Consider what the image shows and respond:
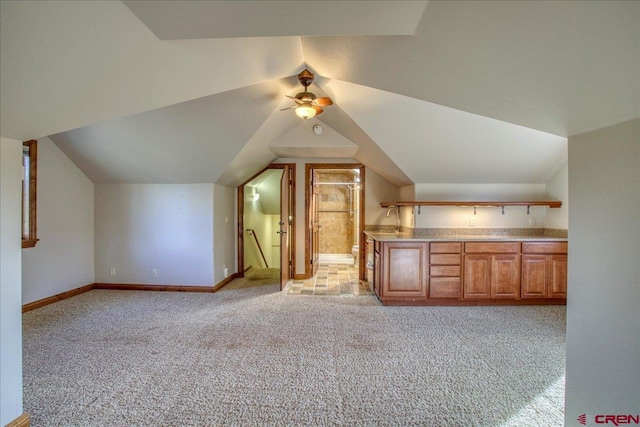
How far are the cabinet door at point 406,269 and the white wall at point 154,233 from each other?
2.72m

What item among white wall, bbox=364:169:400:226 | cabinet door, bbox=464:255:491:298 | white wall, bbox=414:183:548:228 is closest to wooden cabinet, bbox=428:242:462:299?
cabinet door, bbox=464:255:491:298

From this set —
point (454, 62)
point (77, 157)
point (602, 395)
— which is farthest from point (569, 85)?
point (77, 157)

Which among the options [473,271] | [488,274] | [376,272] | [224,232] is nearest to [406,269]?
[376,272]

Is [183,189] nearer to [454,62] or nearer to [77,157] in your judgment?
[77,157]

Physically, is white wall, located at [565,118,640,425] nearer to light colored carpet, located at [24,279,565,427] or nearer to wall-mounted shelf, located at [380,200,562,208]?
light colored carpet, located at [24,279,565,427]

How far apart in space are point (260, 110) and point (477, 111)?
2395mm

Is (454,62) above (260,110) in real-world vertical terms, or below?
below

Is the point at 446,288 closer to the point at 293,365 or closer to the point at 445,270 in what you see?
the point at 445,270

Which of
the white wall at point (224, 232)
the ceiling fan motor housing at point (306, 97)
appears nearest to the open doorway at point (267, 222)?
the white wall at point (224, 232)

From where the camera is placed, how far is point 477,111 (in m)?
1.59

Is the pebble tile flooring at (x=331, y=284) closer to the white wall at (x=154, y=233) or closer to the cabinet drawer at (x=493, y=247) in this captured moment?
the white wall at (x=154, y=233)

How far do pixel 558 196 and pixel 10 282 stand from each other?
588 centimetres

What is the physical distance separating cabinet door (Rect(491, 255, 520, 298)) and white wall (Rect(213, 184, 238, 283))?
13.4ft

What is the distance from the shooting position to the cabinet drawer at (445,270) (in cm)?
390
